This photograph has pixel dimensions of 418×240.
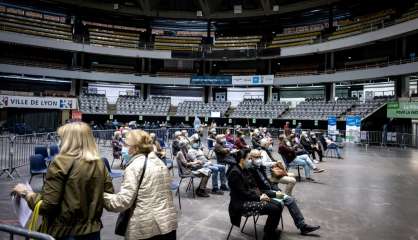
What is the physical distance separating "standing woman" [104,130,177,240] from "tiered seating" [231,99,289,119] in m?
29.3

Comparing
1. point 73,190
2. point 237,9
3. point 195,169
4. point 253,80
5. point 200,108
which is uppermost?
point 237,9

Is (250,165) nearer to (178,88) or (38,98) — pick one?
(38,98)

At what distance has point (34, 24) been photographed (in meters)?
32.8

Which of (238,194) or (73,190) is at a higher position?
(73,190)

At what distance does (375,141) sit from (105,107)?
2438 cm

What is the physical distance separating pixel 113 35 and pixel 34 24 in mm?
7863

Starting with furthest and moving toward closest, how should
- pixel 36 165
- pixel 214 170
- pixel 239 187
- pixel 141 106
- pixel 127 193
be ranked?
pixel 141 106 < pixel 214 170 < pixel 36 165 < pixel 239 187 < pixel 127 193

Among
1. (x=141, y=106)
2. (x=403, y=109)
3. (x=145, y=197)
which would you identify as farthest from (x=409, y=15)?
(x=145, y=197)

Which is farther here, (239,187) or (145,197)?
(239,187)

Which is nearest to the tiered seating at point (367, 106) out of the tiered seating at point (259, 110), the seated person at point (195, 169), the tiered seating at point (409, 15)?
the tiered seating at point (409, 15)

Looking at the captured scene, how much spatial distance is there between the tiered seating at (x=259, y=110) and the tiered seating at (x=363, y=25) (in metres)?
8.04

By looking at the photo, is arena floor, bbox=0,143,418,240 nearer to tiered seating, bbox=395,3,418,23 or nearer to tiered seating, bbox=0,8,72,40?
tiered seating, bbox=395,3,418,23

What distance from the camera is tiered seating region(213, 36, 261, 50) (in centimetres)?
3713

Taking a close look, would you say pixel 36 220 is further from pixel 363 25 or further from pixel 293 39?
pixel 293 39
